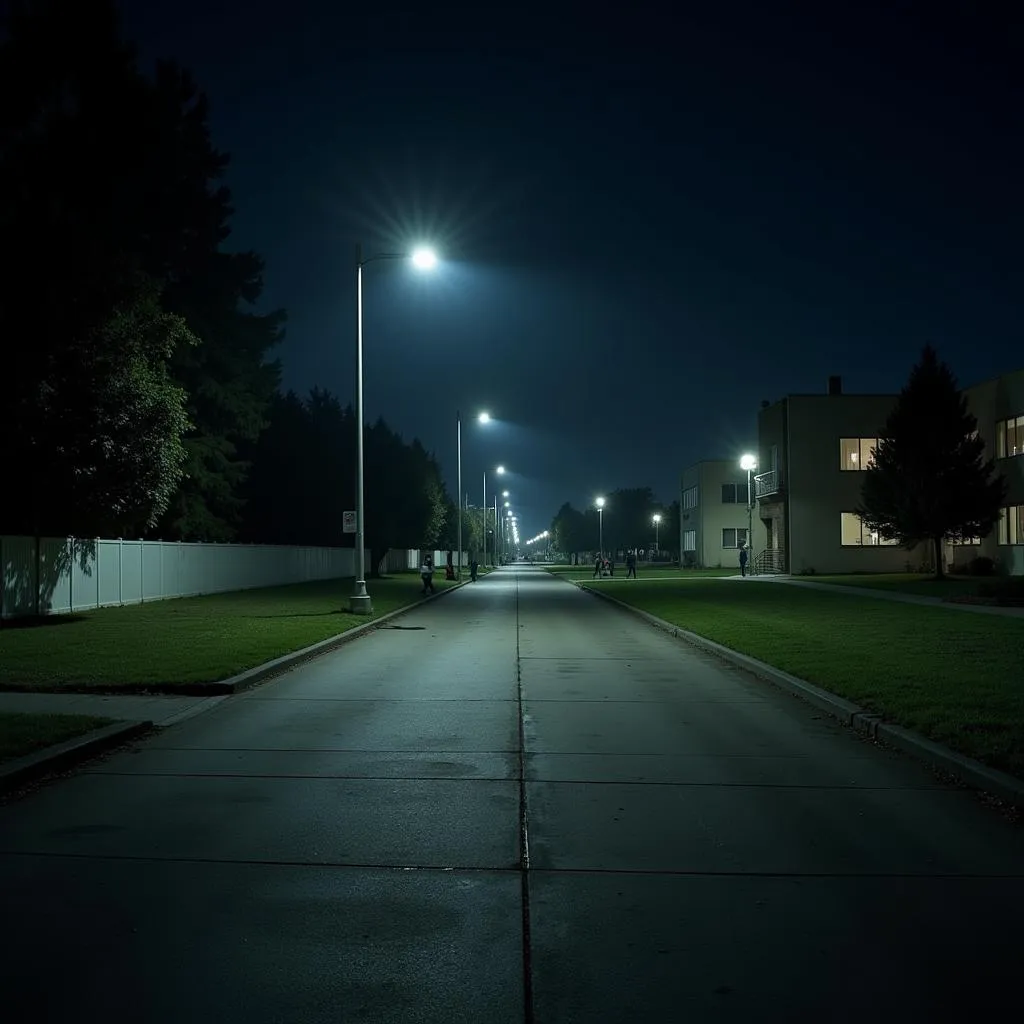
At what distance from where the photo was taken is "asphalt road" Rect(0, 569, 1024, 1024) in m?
4.17

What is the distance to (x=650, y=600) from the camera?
33094 mm

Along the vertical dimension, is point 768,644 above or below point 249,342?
below

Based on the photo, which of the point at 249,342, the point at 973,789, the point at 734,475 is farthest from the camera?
the point at 734,475

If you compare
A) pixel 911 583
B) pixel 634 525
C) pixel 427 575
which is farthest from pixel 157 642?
pixel 634 525

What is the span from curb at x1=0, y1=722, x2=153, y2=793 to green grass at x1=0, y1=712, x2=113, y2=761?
0.09m

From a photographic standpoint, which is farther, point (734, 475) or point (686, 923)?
point (734, 475)

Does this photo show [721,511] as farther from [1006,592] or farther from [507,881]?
[507,881]

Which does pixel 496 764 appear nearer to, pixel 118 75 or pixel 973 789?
pixel 973 789

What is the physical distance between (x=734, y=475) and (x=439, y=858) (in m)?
77.7

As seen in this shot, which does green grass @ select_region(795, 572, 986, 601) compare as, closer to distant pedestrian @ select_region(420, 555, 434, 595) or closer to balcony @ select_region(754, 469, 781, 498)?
balcony @ select_region(754, 469, 781, 498)

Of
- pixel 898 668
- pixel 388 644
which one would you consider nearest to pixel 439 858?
pixel 898 668

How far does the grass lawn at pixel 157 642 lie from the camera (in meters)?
13.0

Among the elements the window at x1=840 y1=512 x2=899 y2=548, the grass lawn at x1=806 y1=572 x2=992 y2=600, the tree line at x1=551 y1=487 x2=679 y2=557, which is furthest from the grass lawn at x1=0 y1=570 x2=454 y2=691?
the tree line at x1=551 y1=487 x2=679 y2=557

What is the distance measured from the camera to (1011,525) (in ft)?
140
